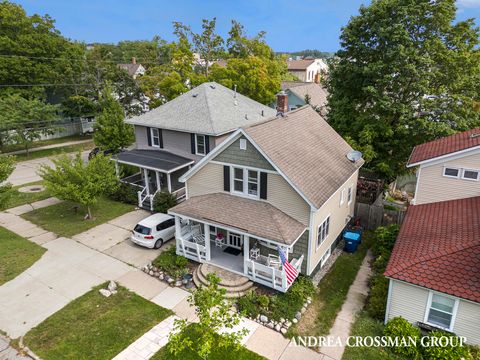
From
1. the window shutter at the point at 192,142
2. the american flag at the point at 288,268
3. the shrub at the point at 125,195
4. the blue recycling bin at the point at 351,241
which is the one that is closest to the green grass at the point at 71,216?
the shrub at the point at 125,195

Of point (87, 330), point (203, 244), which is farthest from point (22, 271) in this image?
point (203, 244)

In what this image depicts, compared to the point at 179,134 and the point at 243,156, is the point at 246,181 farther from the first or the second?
the point at 179,134

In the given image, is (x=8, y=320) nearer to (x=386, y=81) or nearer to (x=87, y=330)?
(x=87, y=330)

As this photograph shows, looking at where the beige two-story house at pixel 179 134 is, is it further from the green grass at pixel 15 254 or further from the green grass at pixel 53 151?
the green grass at pixel 53 151

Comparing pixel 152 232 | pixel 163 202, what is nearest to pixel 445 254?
pixel 152 232

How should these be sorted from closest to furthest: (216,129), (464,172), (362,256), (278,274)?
1. (278,274)
2. (464,172)
3. (362,256)
4. (216,129)

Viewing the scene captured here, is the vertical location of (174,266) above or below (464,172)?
below
